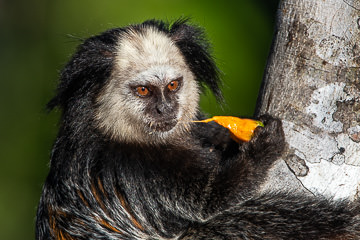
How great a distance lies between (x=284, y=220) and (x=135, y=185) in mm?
1406

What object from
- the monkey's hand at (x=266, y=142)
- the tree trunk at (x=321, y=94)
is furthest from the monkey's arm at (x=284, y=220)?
the monkey's hand at (x=266, y=142)

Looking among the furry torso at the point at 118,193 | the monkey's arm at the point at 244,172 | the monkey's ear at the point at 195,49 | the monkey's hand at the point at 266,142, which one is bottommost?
the furry torso at the point at 118,193

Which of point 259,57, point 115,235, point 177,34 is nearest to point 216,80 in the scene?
point 177,34

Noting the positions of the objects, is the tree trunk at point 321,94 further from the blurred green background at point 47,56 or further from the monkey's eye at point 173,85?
the blurred green background at point 47,56

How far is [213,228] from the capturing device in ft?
14.8

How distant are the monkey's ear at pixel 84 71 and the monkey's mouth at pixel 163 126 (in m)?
0.68

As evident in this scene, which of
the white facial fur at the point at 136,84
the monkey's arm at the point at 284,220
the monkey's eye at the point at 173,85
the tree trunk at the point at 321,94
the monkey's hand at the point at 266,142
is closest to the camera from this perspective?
the tree trunk at the point at 321,94

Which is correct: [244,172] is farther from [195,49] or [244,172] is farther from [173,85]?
[195,49]

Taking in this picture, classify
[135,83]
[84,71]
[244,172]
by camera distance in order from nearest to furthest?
1. [244,172]
2. [84,71]
3. [135,83]

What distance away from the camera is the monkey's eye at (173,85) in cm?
532

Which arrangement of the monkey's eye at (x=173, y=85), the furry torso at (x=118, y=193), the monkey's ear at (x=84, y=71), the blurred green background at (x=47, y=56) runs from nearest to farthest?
1. the furry torso at (x=118, y=193)
2. the monkey's ear at (x=84, y=71)
3. the monkey's eye at (x=173, y=85)
4. the blurred green background at (x=47, y=56)

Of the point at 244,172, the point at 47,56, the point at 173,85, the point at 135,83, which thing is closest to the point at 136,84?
the point at 135,83

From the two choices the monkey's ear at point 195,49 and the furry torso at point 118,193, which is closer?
the furry torso at point 118,193

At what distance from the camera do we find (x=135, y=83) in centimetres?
519
